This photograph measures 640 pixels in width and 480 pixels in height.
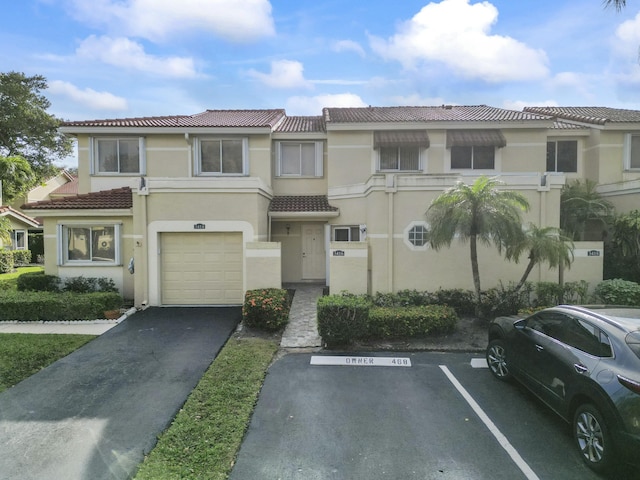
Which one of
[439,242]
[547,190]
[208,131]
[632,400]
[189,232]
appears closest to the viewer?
[632,400]

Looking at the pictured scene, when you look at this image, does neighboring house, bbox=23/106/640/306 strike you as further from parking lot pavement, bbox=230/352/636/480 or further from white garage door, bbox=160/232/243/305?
parking lot pavement, bbox=230/352/636/480

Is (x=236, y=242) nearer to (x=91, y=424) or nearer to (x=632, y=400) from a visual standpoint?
(x=91, y=424)

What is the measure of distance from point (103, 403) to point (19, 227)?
27.7 m

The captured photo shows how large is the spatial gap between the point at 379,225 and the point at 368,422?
676 cm

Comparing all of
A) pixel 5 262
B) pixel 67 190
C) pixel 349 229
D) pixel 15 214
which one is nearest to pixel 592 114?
pixel 349 229

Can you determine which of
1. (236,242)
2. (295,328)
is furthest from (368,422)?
(236,242)

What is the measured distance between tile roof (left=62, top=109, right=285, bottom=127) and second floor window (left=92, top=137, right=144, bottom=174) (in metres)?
0.75

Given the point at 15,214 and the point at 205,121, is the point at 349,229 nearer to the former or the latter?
the point at 205,121

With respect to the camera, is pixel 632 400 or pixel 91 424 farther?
pixel 91 424

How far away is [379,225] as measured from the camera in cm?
1110

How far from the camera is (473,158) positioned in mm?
15211

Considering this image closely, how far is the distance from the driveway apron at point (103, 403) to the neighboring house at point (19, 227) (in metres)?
22.6

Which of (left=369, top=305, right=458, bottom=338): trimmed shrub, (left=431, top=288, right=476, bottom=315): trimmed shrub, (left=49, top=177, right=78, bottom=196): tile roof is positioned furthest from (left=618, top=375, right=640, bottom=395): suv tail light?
(left=49, top=177, right=78, bottom=196): tile roof

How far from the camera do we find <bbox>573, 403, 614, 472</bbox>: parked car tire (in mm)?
3896
